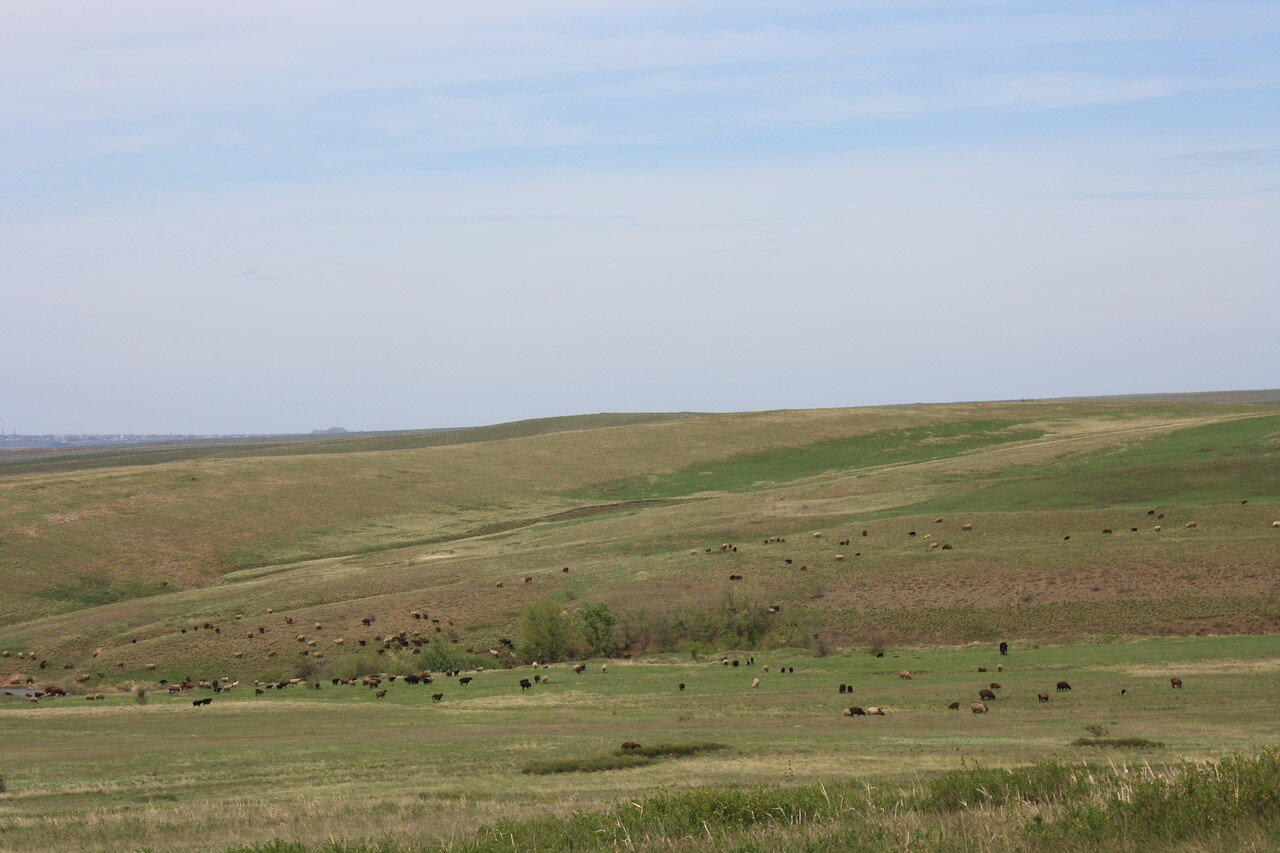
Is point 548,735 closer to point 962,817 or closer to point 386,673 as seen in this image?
point 962,817

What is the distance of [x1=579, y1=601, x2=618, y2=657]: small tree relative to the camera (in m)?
45.1

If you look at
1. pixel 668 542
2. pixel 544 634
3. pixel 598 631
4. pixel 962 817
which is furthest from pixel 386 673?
pixel 962 817

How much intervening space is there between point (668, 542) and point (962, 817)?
160 feet

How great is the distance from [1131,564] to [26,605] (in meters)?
58.4

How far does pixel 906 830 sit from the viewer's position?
1198 centimetres

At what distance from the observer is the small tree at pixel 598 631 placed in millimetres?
45094

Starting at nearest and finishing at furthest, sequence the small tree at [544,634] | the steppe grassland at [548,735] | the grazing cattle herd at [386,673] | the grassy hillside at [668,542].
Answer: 1. the steppe grassland at [548,735]
2. the grazing cattle herd at [386,673]
3. the grassy hillside at [668,542]
4. the small tree at [544,634]

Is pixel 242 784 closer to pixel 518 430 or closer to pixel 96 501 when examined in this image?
pixel 96 501

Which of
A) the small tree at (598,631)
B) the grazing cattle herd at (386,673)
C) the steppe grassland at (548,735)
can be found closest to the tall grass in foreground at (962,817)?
the steppe grassland at (548,735)

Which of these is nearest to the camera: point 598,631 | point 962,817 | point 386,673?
point 962,817

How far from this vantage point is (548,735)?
26031 mm

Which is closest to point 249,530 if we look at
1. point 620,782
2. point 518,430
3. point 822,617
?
point 822,617

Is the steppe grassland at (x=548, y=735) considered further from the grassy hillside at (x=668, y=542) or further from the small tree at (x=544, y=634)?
the grassy hillside at (x=668, y=542)

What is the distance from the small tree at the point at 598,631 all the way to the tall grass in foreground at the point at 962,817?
1193 inches
